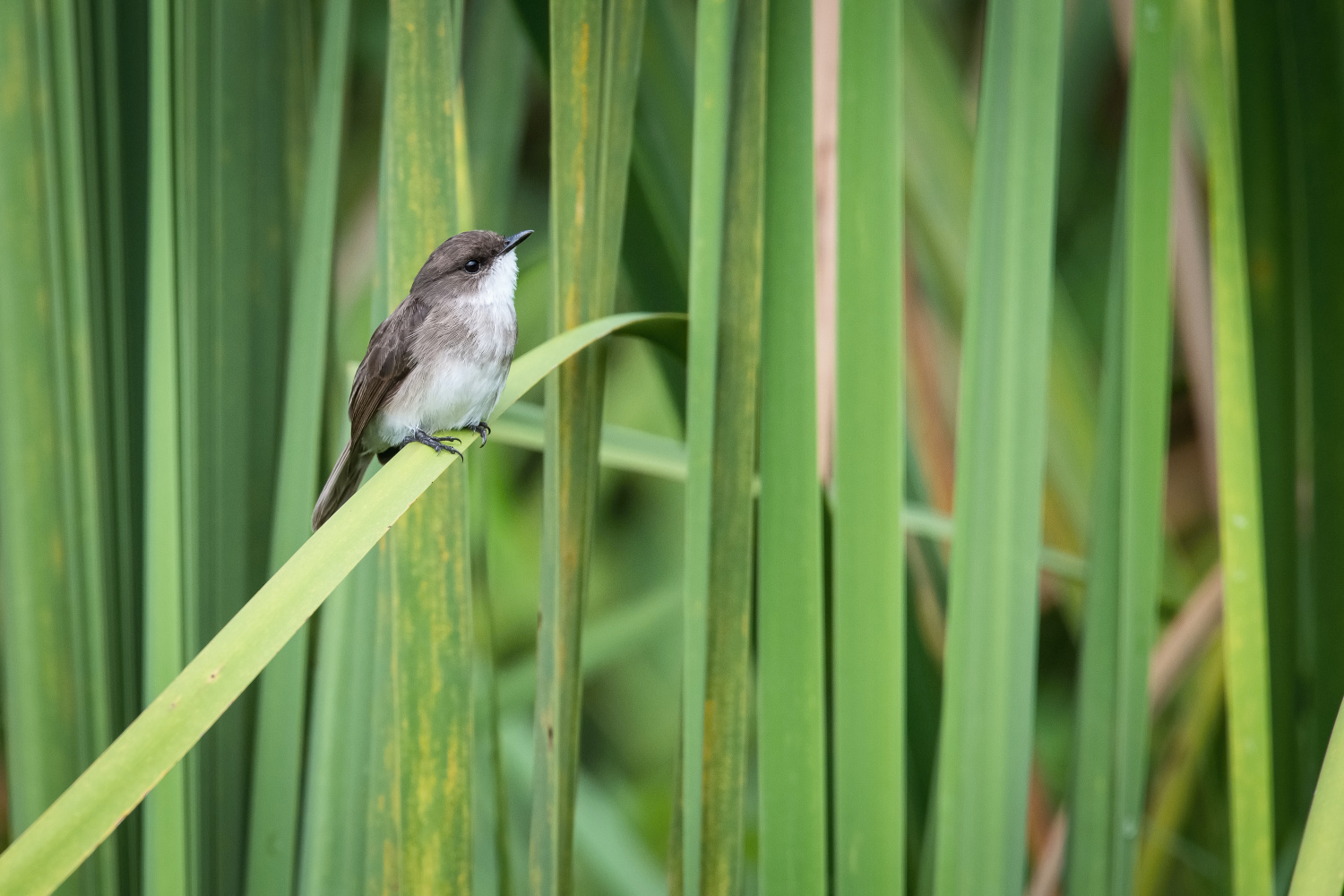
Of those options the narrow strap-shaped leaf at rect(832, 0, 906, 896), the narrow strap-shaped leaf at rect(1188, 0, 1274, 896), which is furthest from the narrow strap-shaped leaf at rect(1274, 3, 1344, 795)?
the narrow strap-shaped leaf at rect(832, 0, 906, 896)

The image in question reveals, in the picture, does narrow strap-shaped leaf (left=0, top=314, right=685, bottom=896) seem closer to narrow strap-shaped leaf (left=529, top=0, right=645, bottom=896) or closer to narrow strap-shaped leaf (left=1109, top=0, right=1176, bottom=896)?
narrow strap-shaped leaf (left=529, top=0, right=645, bottom=896)

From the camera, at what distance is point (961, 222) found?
1.58 metres

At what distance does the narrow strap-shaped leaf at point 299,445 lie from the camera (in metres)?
1.21

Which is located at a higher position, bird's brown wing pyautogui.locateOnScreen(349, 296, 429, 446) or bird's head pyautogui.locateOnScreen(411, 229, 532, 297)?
bird's head pyautogui.locateOnScreen(411, 229, 532, 297)

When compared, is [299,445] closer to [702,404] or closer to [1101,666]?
[702,404]

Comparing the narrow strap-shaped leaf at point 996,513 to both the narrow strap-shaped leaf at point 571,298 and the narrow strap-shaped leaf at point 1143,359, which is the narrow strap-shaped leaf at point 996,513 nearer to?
the narrow strap-shaped leaf at point 1143,359

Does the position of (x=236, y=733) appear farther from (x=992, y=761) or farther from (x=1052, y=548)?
(x=1052, y=548)

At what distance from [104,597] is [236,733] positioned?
261mm

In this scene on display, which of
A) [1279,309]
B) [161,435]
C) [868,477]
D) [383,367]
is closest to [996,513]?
[868,477]

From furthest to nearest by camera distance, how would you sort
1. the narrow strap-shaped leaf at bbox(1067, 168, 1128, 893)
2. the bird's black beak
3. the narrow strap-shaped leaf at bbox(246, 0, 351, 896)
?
the bird's black beak < the narrow strap-shaped leaf at bbox(246, 0, 351, 896) < the narrow strap-shaped leaf at bbox(1067, 168, 1128, 893)

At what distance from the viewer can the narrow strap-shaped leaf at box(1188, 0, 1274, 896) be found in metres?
1.03

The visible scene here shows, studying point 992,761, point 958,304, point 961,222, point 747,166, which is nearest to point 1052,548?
point 958,304

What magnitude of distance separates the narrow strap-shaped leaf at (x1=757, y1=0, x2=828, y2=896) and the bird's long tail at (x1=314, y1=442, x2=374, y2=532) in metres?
0.51

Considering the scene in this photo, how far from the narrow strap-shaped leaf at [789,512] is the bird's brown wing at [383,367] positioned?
579 millimetres
